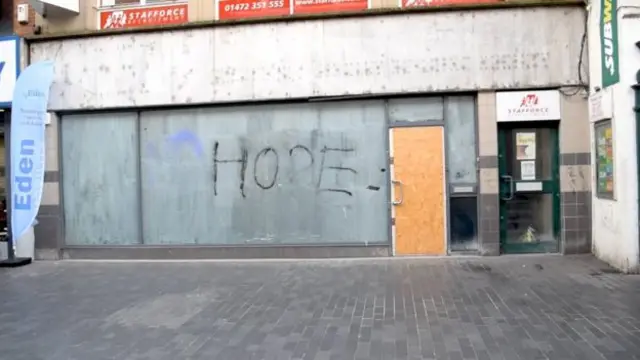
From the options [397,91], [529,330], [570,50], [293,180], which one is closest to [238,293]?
[293,180]

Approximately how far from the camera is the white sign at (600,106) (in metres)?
8.84

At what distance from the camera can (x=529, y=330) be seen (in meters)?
5.88

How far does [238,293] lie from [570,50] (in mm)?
6656

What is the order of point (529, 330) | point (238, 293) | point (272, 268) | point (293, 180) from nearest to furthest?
1. point (529, 330)
2. point (238, 293)
3. point (272, 268)
4. point (293, 180)

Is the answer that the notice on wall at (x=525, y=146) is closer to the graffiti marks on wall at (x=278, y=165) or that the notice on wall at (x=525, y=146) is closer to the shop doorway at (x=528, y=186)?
the shop doorway at (x=528, y=186)

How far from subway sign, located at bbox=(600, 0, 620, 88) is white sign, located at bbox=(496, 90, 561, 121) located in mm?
969

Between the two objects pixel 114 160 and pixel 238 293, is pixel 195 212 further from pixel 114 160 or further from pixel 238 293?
pixel 238 293

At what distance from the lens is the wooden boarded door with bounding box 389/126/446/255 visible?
10102mm

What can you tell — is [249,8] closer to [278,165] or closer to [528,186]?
[278,165]

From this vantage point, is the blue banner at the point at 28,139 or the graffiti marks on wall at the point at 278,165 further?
the graffiti marks on wall at the point at 278,165

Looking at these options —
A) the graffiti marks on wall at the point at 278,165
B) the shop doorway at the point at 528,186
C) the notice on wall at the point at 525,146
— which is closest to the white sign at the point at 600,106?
the shop doorway at the point at 528,186

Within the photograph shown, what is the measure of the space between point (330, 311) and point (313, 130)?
4332 mm

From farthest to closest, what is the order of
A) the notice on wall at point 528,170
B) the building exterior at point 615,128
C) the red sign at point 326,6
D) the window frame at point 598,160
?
the red sign at point 326,6 < the notice on wall at point 528,170 < the window frame at point 598,160 < the building exterior at point 615,128

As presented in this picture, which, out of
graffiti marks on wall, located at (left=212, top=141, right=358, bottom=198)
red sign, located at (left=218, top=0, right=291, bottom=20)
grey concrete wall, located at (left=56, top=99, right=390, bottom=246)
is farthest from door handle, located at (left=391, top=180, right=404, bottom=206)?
red sign, located at (left=218, top=0, right=291, bottom=20)
